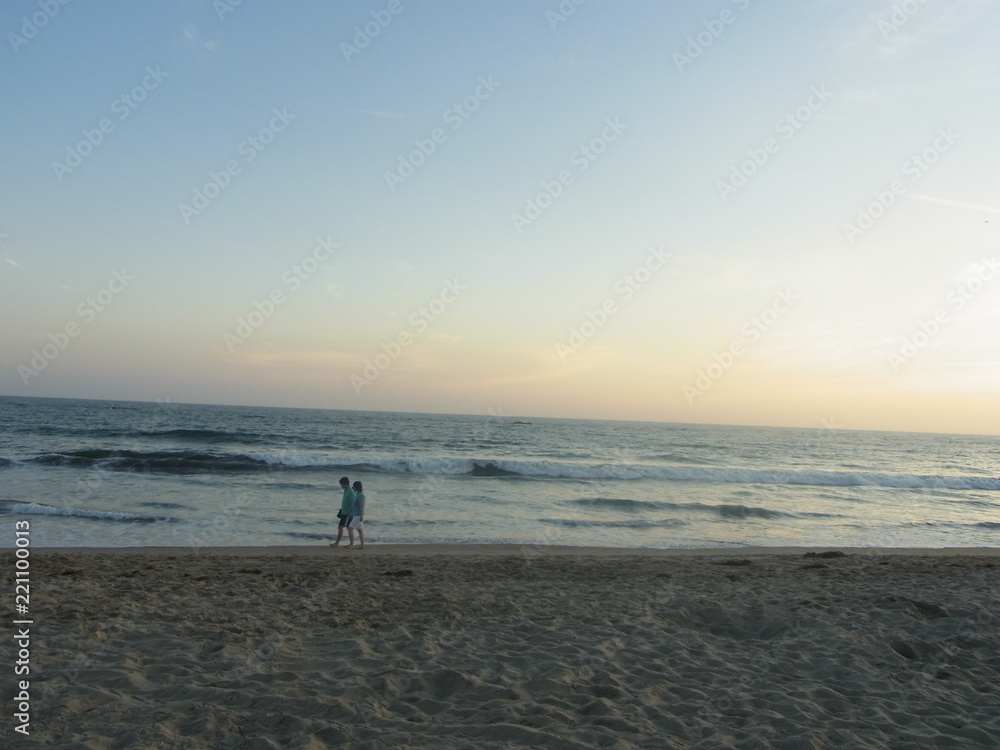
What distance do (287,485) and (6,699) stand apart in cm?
2154

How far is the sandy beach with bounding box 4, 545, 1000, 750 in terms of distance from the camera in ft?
14.7

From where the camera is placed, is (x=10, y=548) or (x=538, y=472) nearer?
(x=10, y=548)

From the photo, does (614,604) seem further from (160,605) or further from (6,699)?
(6,699)

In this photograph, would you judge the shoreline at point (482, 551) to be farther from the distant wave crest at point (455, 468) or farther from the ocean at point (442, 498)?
the distant wave crest at point (455, 468)

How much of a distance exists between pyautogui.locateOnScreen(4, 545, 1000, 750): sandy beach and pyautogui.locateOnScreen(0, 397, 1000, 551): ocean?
21.1 feet

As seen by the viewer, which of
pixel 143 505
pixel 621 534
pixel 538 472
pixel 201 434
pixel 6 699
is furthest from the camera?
pixel 201 434

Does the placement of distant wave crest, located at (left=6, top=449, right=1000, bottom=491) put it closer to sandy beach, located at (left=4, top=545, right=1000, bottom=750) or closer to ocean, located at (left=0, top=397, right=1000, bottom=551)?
ocean, located at (left=0, top=397, right=1000, bottom=551)

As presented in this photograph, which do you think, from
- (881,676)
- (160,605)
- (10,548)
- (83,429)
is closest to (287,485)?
(10,548)

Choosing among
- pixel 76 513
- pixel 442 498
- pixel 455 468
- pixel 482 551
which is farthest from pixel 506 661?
pixel 455 468

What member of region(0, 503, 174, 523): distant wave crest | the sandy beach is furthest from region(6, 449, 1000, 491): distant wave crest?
the sandy beach

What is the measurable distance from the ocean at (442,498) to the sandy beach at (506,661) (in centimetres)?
643

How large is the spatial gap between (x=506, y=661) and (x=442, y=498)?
1768 centimetres

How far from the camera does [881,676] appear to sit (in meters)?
5.58

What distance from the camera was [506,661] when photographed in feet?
19.3
